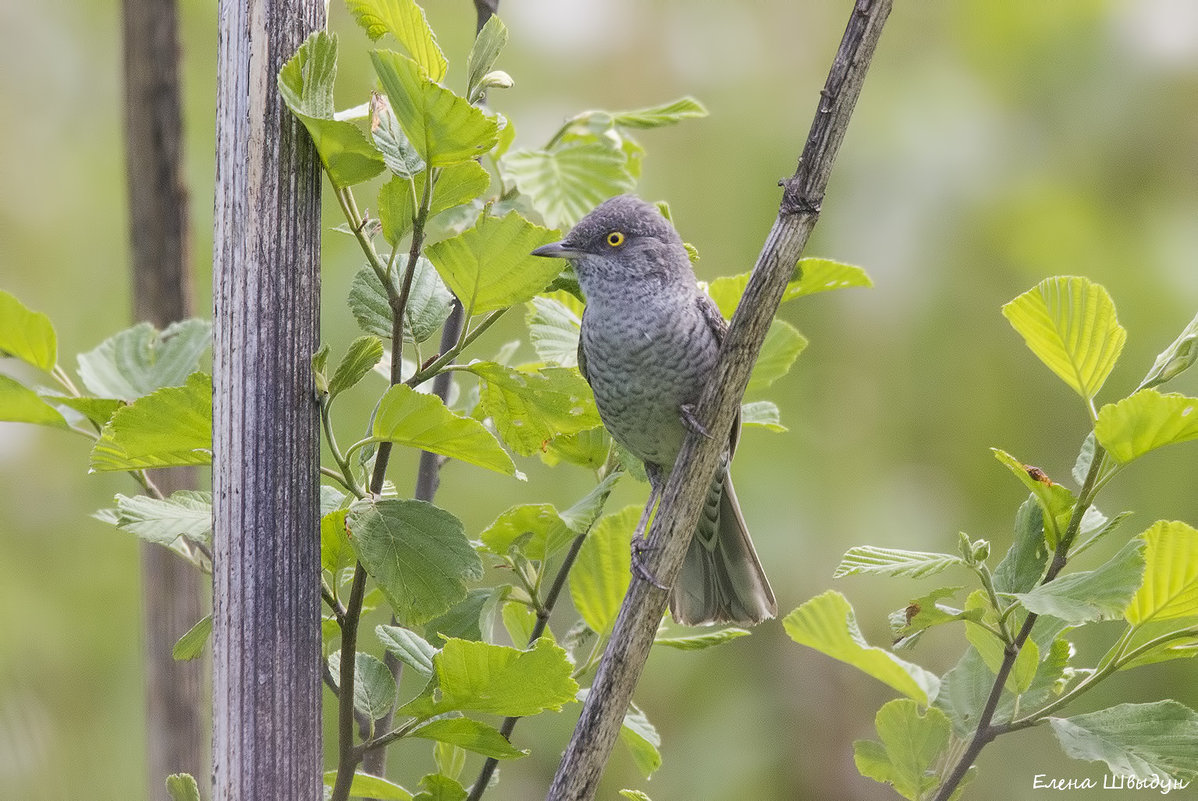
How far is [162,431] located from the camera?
3.46ft

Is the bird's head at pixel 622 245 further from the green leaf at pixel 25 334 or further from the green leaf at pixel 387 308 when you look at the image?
the green leaf at pixel 25 334

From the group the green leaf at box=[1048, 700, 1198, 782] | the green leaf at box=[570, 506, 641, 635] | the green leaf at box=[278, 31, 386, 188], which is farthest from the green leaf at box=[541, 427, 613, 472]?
the green leaf at box=[1048, 700, 1198, 782]

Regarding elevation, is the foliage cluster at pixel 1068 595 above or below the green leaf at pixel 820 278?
below

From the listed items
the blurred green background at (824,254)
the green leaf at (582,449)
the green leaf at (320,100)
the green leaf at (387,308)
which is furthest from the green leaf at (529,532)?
the blurred green background at (824,254)

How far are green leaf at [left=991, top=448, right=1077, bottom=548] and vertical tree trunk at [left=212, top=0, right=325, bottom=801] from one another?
0.72 m

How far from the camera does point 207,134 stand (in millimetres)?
3479

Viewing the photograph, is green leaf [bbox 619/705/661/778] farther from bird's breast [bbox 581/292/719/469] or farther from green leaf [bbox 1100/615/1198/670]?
bird's breast [bbox 581/292/719/469]

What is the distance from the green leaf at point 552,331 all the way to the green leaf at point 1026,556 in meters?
0.60

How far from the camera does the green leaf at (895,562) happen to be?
45.9 inches

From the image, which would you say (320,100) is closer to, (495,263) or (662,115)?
(495,263)

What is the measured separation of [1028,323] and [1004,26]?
10.4 ft

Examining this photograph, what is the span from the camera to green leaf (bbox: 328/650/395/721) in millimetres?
1188

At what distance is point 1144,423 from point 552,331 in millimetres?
751

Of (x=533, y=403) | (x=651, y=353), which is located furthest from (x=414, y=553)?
(x=651, y=353)
